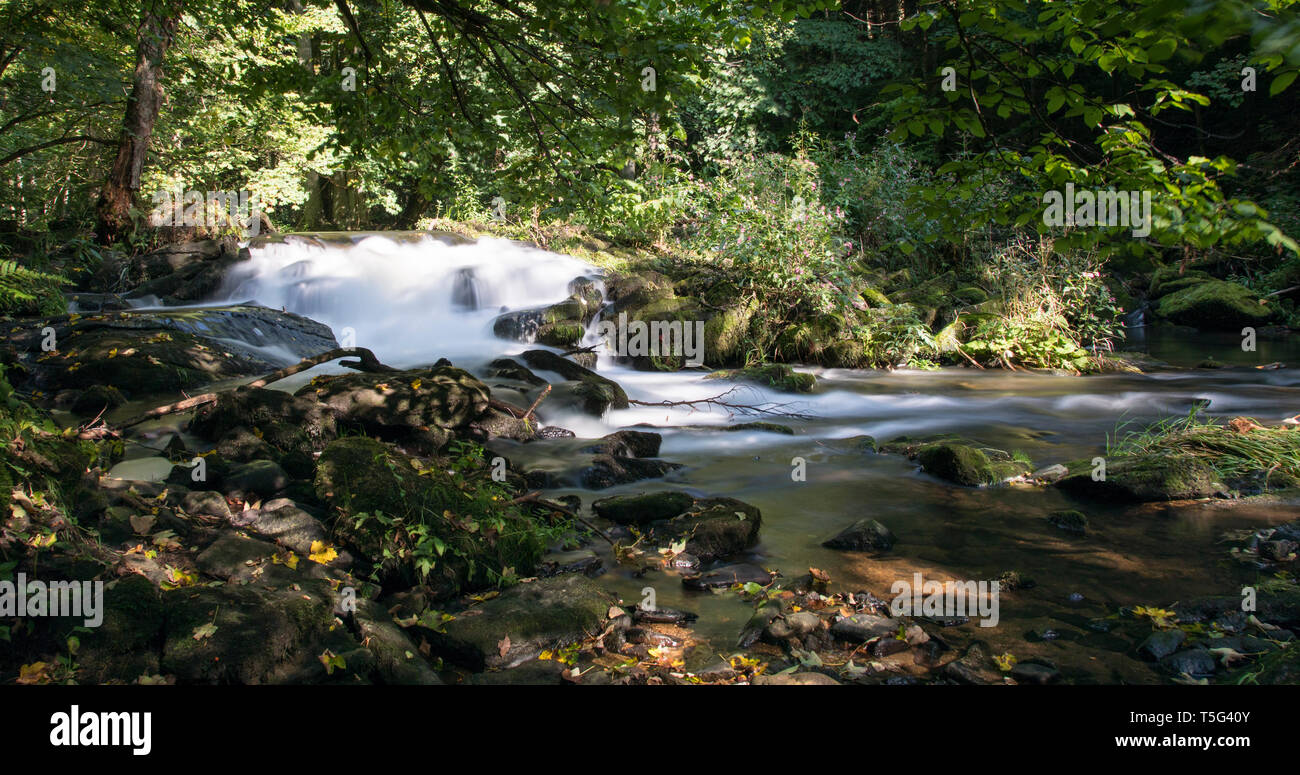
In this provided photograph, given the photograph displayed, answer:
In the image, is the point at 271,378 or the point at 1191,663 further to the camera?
the point at 271,378

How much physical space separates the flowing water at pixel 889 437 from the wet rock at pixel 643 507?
57 cm

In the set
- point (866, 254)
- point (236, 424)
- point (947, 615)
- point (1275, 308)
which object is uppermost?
point (866, 254)

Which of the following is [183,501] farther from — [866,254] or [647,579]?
[866,254]

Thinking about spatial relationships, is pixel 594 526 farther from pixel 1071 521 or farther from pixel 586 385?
pixel 586 385

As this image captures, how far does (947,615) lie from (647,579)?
1733 mm

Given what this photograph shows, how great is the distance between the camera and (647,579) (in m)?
4.71

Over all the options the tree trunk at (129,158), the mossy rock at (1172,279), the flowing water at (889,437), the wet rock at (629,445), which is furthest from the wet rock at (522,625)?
the mossy rock at (1172,279)

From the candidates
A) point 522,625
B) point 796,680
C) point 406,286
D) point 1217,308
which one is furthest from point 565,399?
point 1217,308

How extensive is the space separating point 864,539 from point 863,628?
1.55 metres

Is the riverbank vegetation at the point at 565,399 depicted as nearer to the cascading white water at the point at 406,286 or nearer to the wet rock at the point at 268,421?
the wet rock at the point at 268,421

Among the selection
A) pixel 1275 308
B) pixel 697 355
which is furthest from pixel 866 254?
pixel 1275 308

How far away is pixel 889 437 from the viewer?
28.3 ft

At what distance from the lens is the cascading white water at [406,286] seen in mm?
13039

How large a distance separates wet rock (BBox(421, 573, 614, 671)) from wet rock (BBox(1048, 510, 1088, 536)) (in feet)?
11.6
